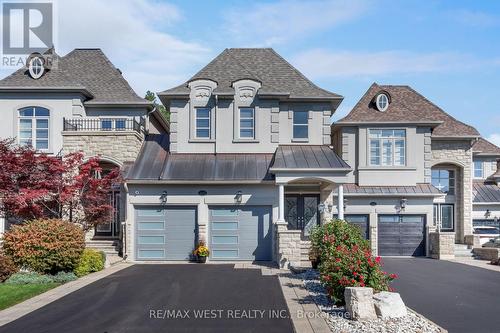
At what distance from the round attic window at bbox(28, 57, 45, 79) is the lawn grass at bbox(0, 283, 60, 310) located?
12.0 m

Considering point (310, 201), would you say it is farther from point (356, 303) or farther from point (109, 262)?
point (356, 303)

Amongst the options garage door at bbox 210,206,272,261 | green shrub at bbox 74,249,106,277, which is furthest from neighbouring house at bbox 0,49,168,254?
garage door at bbox 210,206,272,261

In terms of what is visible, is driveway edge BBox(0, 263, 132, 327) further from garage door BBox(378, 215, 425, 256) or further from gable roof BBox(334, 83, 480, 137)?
gable roof BBox(334, 83, 480, 137)

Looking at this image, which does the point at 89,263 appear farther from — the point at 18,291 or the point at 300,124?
the point at 300,124

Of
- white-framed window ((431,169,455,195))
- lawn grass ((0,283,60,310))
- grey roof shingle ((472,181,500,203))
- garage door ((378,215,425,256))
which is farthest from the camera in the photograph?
grey roof shingle ((472,181,500,203))

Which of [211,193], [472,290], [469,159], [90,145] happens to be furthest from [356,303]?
[469,159]

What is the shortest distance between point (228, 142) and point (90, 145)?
635cm

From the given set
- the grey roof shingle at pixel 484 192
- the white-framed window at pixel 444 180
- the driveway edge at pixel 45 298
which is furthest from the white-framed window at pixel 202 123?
the grey roof shingle at pixel 484 192

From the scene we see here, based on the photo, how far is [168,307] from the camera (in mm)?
10633

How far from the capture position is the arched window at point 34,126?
21.6 metres

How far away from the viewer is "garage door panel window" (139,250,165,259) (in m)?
20.2

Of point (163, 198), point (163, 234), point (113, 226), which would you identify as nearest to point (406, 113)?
point (163, 198)

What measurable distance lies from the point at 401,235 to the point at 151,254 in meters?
12.7

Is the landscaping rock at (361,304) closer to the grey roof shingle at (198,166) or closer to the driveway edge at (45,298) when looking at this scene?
the driveway edge at (45,298)
